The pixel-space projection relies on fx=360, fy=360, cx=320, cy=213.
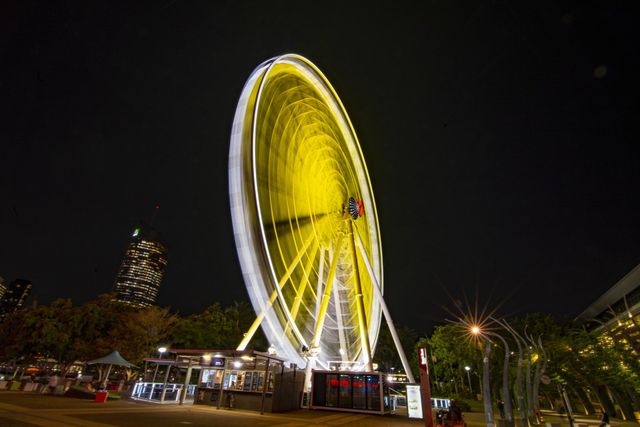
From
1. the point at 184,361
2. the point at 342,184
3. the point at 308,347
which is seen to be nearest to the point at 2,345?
the point at 184,361

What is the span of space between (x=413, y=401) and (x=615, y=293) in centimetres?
3076

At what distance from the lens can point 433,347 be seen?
4269cm

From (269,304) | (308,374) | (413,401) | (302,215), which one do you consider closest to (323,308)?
(308,374)

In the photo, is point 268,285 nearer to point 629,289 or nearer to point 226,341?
point 226,341

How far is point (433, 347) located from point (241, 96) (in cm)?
3749

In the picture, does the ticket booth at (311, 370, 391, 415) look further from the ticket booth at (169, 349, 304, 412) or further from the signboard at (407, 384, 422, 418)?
the signboard at (407, 384, 422, 418)

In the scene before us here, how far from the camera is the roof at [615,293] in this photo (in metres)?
30.9

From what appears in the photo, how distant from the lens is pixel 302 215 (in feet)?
73.7

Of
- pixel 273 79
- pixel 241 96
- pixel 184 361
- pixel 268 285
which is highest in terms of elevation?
pixel 273 79

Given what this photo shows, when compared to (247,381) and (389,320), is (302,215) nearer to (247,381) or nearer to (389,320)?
(389,320)

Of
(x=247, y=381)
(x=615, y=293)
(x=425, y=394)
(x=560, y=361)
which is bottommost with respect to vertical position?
(x=425, y=394)

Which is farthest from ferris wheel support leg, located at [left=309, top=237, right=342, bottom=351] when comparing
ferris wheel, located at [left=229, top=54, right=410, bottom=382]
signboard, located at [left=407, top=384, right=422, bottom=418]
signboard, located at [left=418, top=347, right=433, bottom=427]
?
signboard, located at [left=418, top=347, right=433, bottom=427]

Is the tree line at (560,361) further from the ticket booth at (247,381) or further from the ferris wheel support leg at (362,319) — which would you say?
the ticket booth at (247,381)

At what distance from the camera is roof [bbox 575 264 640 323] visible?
30.9 meters
